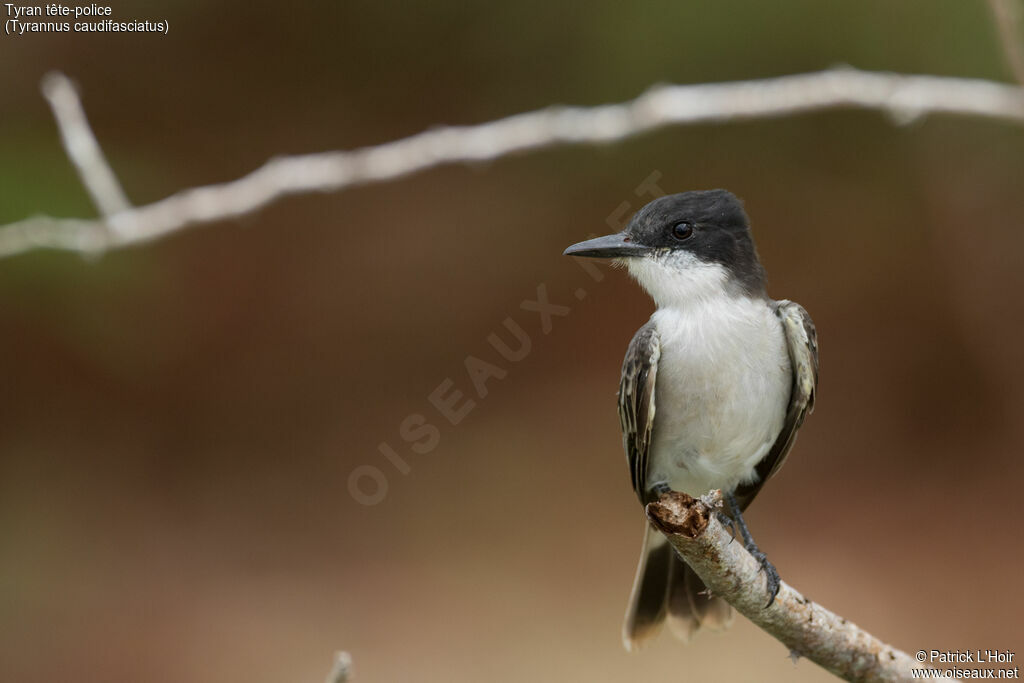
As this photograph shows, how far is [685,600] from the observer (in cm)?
424

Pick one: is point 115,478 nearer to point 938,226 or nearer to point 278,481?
point 278,481

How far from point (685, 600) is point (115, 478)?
4.63 meters

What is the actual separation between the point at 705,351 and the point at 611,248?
1.55 ft

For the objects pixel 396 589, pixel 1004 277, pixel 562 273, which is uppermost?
pixel 1004 277

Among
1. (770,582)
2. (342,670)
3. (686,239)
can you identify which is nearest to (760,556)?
(770,582)

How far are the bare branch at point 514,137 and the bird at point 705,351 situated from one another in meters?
0.58

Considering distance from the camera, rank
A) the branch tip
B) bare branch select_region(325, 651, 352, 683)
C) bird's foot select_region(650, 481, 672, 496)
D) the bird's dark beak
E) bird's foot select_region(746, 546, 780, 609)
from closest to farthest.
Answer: bare branch select_region(325, 651, 352, 683)
the branch tip
bird's foot select_region(746, 546, 780, 609)
the bird's dark beak
bird's foot select_region(650, 481, 672, 496)

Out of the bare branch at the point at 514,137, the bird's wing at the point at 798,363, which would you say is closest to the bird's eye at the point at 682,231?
the bird's wing at the point at 798,363

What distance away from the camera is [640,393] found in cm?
371

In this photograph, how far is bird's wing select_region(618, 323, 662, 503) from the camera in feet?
12.1

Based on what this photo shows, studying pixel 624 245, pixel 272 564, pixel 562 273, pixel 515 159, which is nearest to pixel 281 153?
pixel 515 159

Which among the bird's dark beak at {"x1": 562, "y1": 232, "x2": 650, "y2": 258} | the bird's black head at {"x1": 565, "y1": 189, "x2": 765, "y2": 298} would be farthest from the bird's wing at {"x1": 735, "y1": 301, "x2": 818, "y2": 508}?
the bird's dark beak at {"x1": 562, "y1": 232, "x2": 650, "y2": 258}

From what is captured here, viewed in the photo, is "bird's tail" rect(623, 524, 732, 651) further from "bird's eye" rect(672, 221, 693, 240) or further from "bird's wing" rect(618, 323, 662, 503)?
"bird's eye" rect(672, 221, 693, 240)

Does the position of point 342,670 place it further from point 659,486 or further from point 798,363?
point 798,363
